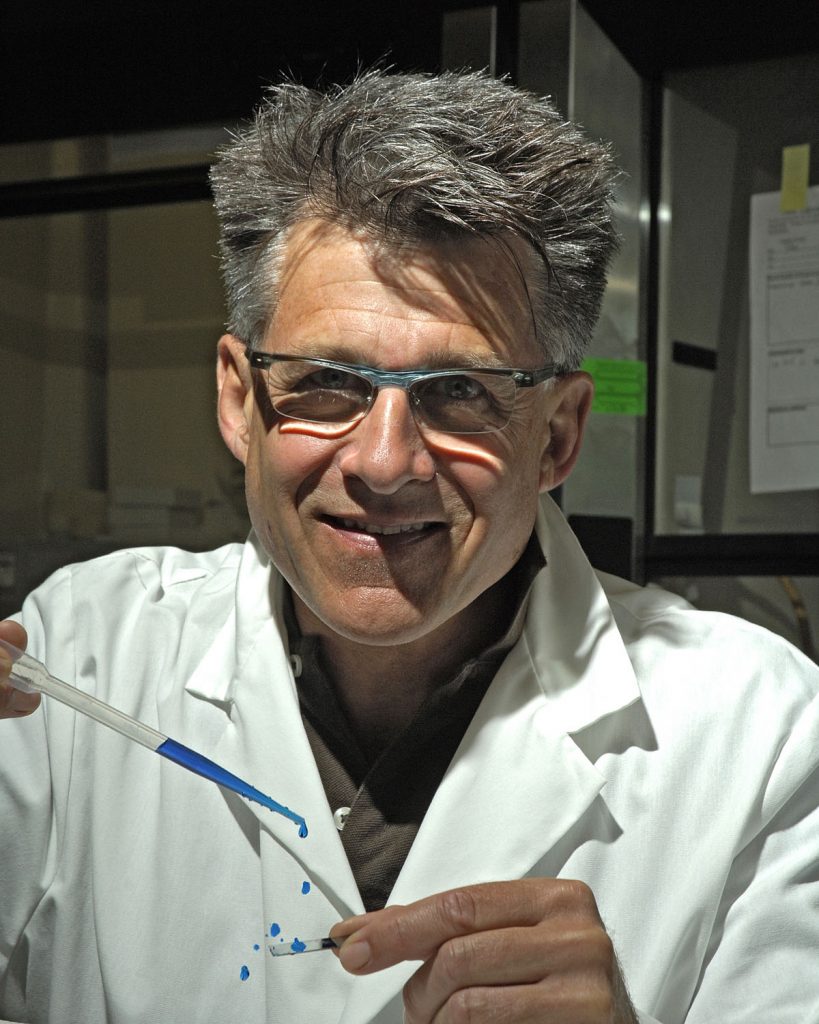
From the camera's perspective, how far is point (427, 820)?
132cm

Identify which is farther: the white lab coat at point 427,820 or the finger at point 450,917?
the white lab coat at point 427,820

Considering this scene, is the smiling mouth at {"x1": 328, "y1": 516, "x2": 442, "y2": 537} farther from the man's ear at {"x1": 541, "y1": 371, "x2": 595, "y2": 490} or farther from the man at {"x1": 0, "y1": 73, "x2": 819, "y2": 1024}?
the man's ear at {"x1": 541, "y1": 371, "x2": 595, "y2": 490}

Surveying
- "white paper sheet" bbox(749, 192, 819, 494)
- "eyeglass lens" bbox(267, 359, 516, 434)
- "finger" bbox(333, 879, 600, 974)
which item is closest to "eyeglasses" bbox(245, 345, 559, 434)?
"eyeglass lens" bbox(267, 359, 516, 434)

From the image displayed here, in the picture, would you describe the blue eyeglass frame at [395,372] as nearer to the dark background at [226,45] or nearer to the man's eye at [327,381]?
the man's eye at [327,381]

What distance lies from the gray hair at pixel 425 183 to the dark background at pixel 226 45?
612 millimetres

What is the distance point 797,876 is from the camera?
1320mm

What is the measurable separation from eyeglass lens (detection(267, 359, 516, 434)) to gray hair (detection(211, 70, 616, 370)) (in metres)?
0.10

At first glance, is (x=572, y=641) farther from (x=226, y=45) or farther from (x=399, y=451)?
(x=226, y=45)

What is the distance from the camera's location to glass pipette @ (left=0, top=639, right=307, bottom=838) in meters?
1.04

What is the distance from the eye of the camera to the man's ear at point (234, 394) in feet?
4.95

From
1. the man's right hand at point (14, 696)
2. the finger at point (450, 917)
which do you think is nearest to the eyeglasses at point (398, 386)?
the man's right hand at point (14, 696)

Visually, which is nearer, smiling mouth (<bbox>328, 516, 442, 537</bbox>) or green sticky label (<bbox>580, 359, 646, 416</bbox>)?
smiling mouth (<bbox>328, 516, 442, 537</bbox>)

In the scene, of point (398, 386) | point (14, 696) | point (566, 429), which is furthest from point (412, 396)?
point (14, 696)

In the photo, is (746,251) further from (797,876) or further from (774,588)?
(797,876)
